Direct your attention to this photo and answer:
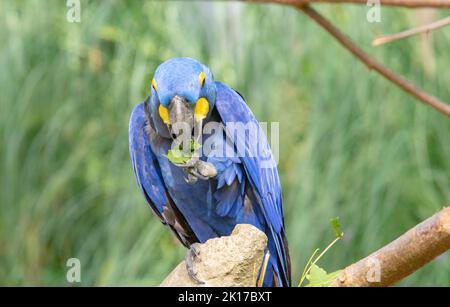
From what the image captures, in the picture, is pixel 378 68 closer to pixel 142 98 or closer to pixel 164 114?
pixel 164 114

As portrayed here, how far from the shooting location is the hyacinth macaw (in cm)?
148

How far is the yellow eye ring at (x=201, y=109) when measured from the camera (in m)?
1.39

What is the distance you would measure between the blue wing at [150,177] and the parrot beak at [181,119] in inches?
8.3

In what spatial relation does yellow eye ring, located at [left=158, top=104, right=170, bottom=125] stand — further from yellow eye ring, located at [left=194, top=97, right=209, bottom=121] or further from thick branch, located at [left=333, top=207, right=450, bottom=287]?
thick branch, located at [left=333, top=207, right=450, bottom=287]

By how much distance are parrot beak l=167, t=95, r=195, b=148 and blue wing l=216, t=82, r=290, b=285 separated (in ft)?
0.53

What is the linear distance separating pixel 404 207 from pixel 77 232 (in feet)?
4.32

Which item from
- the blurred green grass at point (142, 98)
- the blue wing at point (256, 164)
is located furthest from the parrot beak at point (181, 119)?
the blurred green grass at point (142, 98)

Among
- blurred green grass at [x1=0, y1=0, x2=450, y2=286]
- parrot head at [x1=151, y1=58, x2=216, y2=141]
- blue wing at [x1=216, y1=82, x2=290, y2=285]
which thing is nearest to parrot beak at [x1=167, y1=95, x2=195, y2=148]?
parrot head at [x1=151, y1=58, x2=216, y2=141]

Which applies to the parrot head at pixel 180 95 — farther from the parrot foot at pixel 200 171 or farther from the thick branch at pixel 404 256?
the thick branch at pixel 404 256

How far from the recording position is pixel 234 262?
1151mm

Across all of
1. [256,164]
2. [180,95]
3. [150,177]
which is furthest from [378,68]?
[150,177]

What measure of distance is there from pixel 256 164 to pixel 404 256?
583mm
